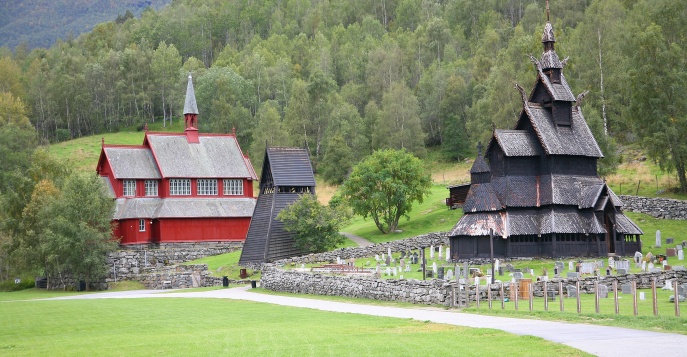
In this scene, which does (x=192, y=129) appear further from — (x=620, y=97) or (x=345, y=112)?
(x=620, y=97)

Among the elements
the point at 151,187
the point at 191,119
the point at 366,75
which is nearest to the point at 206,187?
the point at 151,187

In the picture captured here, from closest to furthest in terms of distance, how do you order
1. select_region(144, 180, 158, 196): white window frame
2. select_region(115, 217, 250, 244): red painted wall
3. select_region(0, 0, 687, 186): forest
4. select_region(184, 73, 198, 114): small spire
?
select_region(0, 0, 687, 186): forest → select_region(115, 217, 250, 244): red painted wall → select_region(144, 180, 158, 196): white window frame → select_region(184, 73, 198, 114): small spire

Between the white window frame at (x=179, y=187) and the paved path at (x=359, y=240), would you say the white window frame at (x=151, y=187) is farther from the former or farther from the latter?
the paved path at (x=359, y=240)

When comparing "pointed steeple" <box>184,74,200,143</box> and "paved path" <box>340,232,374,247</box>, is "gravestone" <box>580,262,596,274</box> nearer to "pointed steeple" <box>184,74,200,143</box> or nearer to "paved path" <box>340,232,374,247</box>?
"paved path" <box>340,232,374,247</box>

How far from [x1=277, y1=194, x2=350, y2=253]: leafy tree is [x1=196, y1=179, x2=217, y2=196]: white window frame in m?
16.0

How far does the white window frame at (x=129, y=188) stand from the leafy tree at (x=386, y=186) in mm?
18828

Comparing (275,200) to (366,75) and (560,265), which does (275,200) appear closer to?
(560,265)

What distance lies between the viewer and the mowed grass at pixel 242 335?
20.6 metres

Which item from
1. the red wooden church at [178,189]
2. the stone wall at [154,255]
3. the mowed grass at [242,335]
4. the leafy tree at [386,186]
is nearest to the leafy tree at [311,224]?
the leafy tree at [386,186]

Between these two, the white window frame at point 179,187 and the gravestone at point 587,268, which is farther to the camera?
the white window frame at point 179,187

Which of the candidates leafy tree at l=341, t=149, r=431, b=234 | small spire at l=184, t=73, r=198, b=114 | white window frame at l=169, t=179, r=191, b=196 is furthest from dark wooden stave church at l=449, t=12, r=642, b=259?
small spire at l=184, t=73, r=198, b=114

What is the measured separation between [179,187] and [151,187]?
2.53 meters

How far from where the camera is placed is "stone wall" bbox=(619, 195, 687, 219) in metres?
61.2

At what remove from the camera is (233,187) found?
7712 cm
